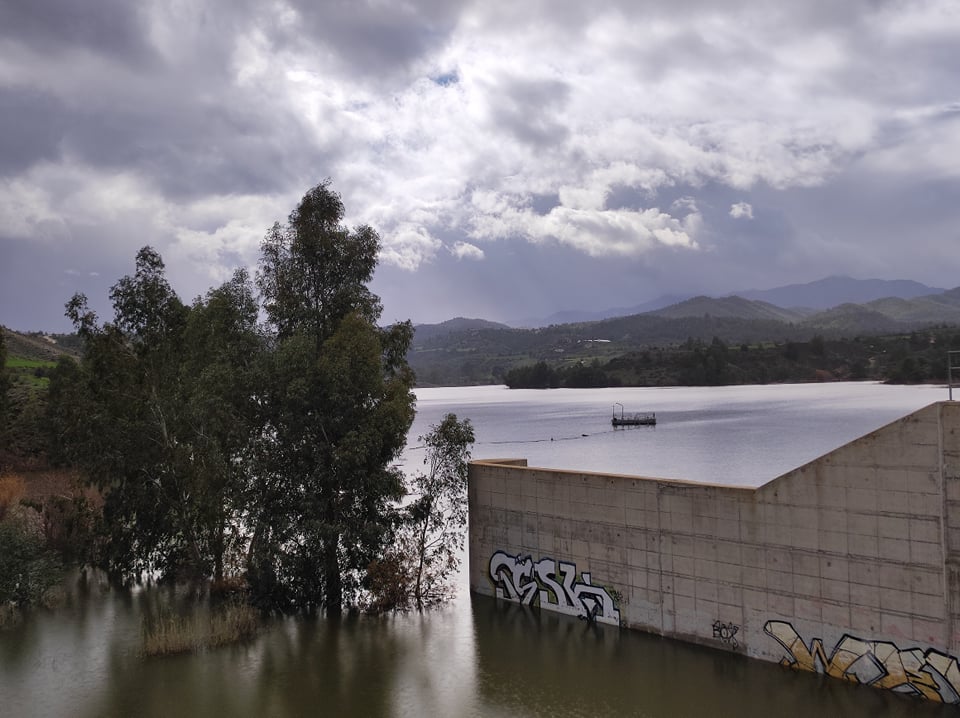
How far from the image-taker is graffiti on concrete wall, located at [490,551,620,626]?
948 inches

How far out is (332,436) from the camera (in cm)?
2644

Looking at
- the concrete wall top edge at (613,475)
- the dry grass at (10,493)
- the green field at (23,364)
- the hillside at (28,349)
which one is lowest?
the dry grass at (10,493)

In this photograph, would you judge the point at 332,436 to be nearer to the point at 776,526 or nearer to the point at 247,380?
the point at 247,380

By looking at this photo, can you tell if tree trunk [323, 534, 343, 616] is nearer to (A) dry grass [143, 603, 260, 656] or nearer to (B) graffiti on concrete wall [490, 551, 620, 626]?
(A) dry grass [143, 603, 260, 656]

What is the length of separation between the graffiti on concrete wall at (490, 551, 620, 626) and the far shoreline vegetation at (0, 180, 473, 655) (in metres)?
2.62

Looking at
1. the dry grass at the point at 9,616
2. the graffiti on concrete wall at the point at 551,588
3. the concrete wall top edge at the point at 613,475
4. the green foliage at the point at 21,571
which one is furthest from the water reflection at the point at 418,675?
the concrete wall top edge at the point at 613,475

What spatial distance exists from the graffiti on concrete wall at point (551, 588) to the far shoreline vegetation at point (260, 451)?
2618 mm

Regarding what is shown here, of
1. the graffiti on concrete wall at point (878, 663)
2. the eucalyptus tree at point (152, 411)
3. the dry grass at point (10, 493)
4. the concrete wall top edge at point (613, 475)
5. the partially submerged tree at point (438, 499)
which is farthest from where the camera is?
the dry grass at point (10, 493)

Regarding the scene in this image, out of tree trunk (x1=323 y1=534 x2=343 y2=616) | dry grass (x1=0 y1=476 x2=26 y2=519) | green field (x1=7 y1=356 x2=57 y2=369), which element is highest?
green field (x1=7 y1=356 x2=57 y2=369)

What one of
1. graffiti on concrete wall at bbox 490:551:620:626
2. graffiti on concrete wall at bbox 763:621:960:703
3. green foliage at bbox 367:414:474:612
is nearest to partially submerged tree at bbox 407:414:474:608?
green foliage at bbox 367:414:474:612

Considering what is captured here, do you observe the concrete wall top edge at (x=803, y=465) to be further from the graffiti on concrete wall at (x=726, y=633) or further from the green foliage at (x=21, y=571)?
the green foliage at (x=21, y=571)

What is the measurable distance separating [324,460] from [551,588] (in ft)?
29.0

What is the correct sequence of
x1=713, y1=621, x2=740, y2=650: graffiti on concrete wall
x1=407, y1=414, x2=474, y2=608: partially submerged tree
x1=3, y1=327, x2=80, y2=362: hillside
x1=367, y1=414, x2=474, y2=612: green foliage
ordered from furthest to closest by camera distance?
1. x1=3, y1=327, x2=80, y2=362: hillside
2. x1=407, y1=414, x2=474, y2=608: partially submerged tree
3. x1=367, y1=414, x2=474, y2=612: green foliage
4. x1=713, y1=621, x2=740, y2=650: graffiti on concrete wall

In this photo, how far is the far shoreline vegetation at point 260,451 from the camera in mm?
26234
